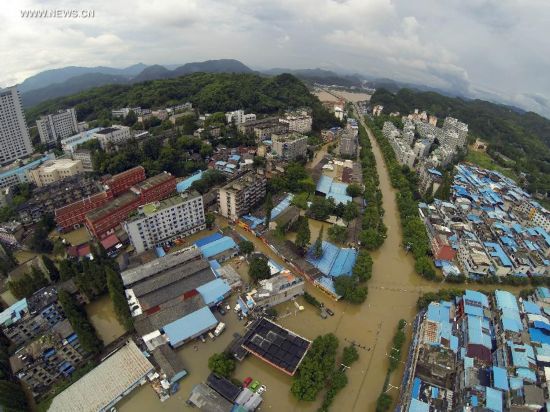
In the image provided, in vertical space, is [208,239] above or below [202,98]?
below

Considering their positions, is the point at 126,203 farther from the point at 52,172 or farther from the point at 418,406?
the point at 418,406

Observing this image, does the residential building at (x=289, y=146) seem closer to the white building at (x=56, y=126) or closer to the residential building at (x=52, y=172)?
the residential building at (x=52, y=172)

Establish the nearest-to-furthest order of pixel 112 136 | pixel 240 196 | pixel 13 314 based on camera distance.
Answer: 1. pixel 13 314
2. pixel 240 196
3. pixel 112 136

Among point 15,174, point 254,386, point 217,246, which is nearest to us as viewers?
point 254,386

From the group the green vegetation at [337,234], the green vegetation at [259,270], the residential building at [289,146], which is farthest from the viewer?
the residential building at [289,146]

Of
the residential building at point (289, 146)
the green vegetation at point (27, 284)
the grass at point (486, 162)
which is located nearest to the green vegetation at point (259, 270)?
the green vegetation at point (27, 284)

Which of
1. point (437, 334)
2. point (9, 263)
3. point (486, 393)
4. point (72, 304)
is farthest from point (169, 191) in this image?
point (486, 393)

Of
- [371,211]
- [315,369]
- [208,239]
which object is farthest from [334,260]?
[208,239]
